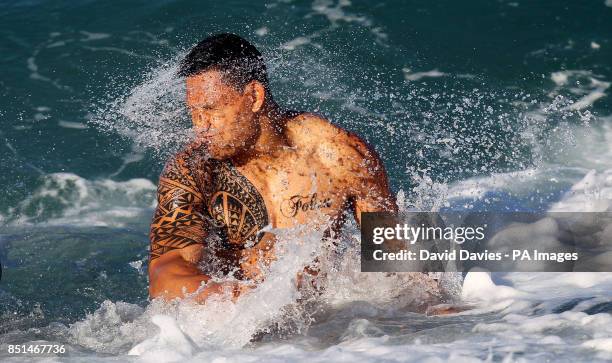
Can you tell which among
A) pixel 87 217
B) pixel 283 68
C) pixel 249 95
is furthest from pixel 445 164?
pixel 249 95

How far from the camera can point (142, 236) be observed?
6.79 meters

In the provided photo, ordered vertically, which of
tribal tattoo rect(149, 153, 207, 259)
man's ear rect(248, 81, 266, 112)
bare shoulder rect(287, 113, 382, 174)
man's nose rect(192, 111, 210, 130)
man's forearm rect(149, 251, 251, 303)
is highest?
man's ear rect(248, 81, 266, 112)

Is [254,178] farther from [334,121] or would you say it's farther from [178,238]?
[334,121]

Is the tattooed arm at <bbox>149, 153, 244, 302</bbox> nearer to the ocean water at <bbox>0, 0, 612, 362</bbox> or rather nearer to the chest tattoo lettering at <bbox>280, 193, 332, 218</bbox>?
the ocean water at <bbox>0, 0, 612, 362</bbox>

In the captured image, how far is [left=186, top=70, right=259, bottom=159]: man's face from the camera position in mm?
4539

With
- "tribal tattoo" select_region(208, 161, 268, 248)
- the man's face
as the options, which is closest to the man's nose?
the man's face

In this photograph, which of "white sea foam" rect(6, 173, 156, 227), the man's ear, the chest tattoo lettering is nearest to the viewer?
the man's ear

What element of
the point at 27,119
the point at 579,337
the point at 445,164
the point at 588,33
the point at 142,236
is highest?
the point at 588,33

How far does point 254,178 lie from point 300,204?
0.26 metres

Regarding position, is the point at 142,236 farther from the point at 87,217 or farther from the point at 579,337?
the point at 579,337

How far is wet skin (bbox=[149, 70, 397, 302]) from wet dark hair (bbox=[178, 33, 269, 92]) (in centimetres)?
4

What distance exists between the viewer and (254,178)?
191 inches

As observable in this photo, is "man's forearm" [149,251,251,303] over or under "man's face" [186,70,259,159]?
under

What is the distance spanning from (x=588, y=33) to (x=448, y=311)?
5.83 m
